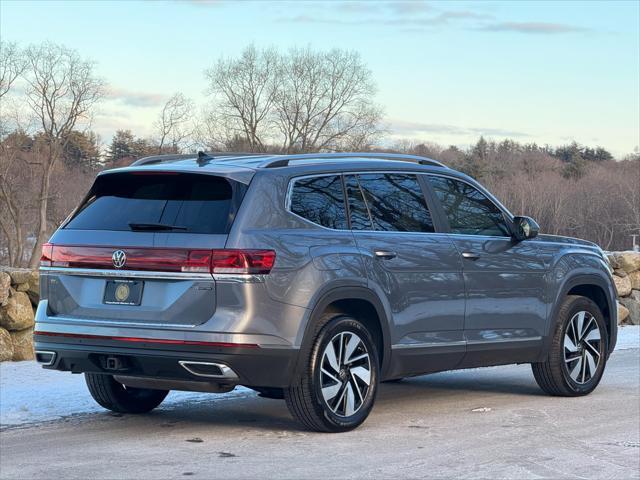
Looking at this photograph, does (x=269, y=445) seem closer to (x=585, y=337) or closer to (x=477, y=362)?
(x=477, y=362)

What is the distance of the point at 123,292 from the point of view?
7105mm

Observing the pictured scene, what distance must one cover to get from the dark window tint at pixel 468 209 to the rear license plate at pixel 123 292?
99.8 inches

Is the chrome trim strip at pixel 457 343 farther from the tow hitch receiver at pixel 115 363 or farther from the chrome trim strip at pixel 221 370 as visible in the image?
the tow hitch receiver at pixel 115 363

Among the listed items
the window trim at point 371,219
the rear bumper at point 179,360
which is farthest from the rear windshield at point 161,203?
the rear bumper at point 179,360

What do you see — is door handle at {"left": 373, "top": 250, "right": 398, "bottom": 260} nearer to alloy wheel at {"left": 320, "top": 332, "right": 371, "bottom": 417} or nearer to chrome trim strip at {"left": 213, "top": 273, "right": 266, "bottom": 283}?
alloy wheel at {"left": 320, "top": 332, "right": 371, "bottom": 417}

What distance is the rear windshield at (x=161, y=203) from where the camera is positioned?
707cm

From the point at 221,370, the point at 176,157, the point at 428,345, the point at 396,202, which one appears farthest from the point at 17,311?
the point at 221,370

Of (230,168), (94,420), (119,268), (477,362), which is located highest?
(230,168)

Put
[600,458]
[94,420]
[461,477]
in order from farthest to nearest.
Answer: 1. [94,420]
2. [600,458]
3. [461,477]

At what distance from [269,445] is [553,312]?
3.11m

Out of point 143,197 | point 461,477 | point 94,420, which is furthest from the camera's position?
point 94,420

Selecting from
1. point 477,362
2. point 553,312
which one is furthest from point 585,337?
point 477,362

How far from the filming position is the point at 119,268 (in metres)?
7.11

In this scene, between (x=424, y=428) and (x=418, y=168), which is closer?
(x=424, y=428)
